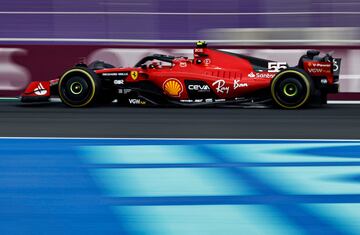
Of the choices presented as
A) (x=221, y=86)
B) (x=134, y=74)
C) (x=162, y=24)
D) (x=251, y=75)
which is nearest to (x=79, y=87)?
(x=134, y=74)

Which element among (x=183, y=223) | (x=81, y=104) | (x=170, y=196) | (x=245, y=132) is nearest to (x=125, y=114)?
(x=81, y=104)

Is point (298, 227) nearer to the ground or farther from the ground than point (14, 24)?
nearer to the ground

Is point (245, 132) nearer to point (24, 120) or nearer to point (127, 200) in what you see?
point (24, 120)

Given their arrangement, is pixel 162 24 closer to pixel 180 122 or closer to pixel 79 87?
pixel 79 87

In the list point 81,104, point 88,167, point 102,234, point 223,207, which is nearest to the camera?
point 102,234

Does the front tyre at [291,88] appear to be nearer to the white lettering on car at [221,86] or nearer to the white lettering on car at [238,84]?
the white lettering on car at [238,84]

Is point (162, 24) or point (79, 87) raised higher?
point (162, 24)

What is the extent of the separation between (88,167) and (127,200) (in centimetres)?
141

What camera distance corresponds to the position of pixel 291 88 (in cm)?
1199

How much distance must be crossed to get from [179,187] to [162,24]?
1162 cm

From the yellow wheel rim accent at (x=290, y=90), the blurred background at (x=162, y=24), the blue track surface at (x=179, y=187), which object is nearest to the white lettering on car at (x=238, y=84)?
the yellow wheel rim accent at (x=290, y=90)

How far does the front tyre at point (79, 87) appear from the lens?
40.6ft

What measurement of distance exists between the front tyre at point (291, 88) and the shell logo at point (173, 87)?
1.46m

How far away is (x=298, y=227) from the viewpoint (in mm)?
4930
